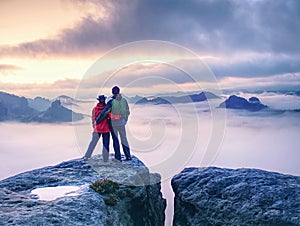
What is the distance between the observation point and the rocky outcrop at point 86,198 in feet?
62.9

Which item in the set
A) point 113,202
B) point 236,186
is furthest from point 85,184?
point 236,186

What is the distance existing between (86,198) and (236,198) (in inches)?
386

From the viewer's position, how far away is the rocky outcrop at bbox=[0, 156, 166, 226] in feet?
62.9

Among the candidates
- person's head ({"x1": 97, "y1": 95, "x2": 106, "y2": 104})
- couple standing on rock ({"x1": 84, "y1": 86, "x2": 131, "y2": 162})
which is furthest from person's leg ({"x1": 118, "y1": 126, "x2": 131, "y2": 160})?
person's head ({"x1": 97, "y1": 95, "x2": 106, "y2": 104})

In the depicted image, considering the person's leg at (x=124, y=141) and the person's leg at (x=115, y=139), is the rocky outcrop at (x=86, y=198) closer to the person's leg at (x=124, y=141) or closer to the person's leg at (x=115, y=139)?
the person's leg at (x=124, y=141)

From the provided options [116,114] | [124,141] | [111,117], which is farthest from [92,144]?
[116,114]

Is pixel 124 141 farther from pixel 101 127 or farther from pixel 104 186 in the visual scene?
pixel 104 186

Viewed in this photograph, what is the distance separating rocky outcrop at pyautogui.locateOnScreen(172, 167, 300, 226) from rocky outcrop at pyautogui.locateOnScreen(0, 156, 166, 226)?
2766 mm

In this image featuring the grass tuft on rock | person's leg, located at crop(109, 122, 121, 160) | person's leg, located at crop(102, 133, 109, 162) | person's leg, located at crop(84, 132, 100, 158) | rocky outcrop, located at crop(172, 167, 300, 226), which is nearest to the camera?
rocky outcrop, located at crop(172, 167, 300, 226)

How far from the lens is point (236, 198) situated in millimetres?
23969

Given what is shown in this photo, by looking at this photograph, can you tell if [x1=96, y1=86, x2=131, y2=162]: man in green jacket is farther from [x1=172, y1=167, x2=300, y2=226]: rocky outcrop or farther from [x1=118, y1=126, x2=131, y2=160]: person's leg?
[x1=172, y1=167, x2=300, y2=226]: rocky outcrop

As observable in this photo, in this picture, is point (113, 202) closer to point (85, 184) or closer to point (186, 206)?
point (85, 184)

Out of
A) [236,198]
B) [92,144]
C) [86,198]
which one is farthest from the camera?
[92,144]

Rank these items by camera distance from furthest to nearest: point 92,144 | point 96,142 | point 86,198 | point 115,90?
point 92,144 → point 96,142 → point 115,90 → point 86,198
